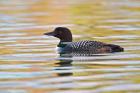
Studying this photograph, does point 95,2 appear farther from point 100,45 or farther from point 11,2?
point 100,45

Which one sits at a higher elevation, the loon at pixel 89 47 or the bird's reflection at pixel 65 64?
the loon at pixel 89 47

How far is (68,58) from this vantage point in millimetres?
16047

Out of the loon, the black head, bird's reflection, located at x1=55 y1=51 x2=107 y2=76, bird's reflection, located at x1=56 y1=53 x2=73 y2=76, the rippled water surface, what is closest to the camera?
the rippled water surface

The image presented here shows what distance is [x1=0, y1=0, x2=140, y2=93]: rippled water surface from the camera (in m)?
12.1

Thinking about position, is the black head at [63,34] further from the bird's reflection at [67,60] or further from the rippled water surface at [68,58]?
the bird's reflection at [67,60]

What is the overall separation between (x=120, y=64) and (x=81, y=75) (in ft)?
5.37

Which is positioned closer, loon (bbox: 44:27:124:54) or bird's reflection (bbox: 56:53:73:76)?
bird's reflection (bbox: 56:53:73:76)

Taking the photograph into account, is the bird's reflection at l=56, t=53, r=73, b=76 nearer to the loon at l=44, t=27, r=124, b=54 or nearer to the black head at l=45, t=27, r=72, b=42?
the loon at l=44, t=27, r=124, b=54

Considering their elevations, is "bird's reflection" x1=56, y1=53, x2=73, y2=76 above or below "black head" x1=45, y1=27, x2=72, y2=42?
below

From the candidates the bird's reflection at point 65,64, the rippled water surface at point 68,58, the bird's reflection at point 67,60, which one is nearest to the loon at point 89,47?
the bird's reflection at point 67,60

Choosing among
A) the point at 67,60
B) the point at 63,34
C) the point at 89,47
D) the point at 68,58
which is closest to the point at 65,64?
the point at 67,60

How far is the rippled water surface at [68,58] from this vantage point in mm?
12102

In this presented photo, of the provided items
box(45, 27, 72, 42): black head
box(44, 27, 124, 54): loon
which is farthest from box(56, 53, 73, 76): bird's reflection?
box(45, 27, 72, 42): black head

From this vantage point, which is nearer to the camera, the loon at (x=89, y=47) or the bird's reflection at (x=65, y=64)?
the bird's reflection at (x=65, y=64)
